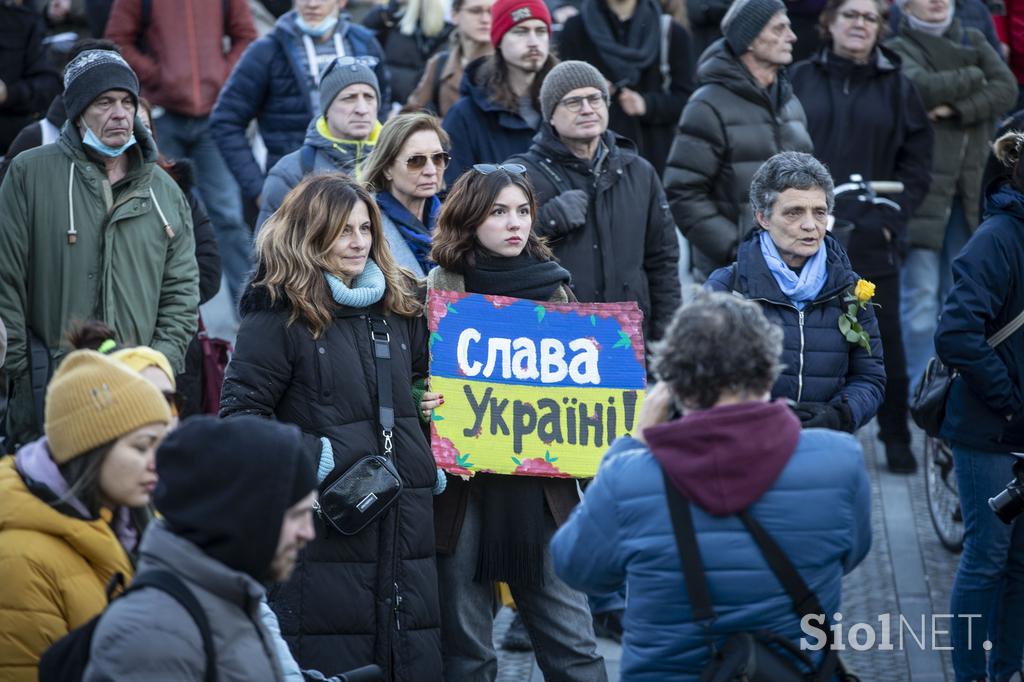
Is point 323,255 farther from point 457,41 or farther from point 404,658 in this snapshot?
point 457,41

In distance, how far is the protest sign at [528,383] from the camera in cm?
549

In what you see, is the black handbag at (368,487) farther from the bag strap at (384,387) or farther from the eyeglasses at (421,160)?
the eyeglasses at (421,160)

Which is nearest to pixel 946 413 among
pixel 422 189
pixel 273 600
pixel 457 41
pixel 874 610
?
pixel 874 610

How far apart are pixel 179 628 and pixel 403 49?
305 inches

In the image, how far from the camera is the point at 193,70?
9805 millimetres

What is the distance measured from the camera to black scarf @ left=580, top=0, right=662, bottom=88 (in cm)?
925

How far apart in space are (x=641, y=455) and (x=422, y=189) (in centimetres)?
294

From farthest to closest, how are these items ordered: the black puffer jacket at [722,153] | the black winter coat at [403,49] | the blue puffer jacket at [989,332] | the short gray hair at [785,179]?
the black winter coat at [403,49]
the black puffer jacket at [722,153]
the blue puffer jacket at [989,332]
the short gray hair at [785,179]

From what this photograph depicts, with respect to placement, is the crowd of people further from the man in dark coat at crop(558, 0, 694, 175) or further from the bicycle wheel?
the bicycle wheel

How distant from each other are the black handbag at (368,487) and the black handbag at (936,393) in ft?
7.87

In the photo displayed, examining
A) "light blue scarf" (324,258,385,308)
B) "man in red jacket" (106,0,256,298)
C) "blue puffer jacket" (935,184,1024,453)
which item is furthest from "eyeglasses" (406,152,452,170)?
"man in red jacket" (106,0,256,298)

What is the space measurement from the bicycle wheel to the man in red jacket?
4.74m

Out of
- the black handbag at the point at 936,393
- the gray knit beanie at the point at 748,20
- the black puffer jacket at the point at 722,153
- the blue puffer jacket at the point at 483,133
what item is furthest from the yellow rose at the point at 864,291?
the blue puffer jacket at the point at 483,133

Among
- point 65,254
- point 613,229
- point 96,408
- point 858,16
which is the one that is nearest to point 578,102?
point 613,229
